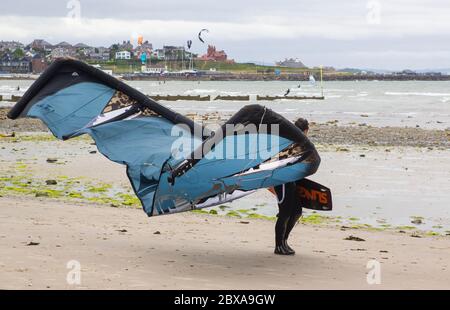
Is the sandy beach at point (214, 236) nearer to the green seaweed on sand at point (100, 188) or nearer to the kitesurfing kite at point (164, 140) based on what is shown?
the green seaweed on sand at point (100, 188)

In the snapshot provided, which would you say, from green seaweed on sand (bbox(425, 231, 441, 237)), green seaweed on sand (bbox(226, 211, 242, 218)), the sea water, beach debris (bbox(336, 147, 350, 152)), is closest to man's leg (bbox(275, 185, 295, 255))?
green seaweed on sand (bbox(425, 231, 441, 237))

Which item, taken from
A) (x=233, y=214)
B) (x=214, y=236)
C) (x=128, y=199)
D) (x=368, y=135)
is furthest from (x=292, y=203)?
(x=368, y=135)

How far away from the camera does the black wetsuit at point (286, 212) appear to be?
975 cm

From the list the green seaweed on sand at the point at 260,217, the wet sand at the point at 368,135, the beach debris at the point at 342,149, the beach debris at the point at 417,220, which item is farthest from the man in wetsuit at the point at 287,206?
the wet sand at the point at 368,135

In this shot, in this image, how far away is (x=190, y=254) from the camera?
10.1 metres

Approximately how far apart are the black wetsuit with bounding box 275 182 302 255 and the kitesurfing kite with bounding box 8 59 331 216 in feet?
0.74

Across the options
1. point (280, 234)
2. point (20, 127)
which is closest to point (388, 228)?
point (280, 234)

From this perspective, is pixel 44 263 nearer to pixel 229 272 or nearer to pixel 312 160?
pixel 229 272

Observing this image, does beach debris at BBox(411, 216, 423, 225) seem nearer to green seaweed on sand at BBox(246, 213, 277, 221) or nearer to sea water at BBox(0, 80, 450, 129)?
green seaweed on sand at BBox(246, 213, 277, 221)

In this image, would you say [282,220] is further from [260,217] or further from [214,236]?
[260,217]

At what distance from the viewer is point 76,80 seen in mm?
10266

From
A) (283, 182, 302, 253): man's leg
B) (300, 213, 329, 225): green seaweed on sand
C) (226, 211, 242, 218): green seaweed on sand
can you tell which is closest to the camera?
(283, 182, 302, 253): man's leg

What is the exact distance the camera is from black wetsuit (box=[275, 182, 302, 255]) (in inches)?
384
